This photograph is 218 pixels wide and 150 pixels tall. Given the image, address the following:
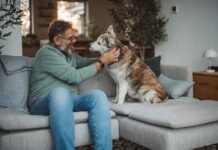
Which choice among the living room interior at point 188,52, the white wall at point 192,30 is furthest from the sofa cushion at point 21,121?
the white wall at point 192,30

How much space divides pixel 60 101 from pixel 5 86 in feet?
2.40

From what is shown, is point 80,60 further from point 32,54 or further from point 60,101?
point 32,54

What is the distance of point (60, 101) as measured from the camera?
258cm

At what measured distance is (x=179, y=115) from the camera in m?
2.72

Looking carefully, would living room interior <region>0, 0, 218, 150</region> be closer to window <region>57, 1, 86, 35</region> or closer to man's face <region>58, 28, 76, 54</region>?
man's face <region>58, 28, 76, 54</region>

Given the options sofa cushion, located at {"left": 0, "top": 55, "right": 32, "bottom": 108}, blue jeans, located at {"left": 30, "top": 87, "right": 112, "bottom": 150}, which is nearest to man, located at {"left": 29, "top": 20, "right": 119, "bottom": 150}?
blue jeans, located at {"left": 30, "top": 87, "right": 112, "bottom": 150}

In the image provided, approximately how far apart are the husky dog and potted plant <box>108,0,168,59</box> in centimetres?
248

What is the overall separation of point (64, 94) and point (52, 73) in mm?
Result: 290

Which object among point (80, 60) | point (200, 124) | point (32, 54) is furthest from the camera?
point (32, 54)

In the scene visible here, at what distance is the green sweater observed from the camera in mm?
2834

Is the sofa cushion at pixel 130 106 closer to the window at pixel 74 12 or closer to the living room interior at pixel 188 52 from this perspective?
the living room interior at pixel 188 52

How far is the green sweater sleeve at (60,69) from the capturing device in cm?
283

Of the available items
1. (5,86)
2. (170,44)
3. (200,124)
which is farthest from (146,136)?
(170,44)

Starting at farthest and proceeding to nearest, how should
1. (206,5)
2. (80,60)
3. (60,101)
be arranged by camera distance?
(206,5)
(80,60)
(60,101)
